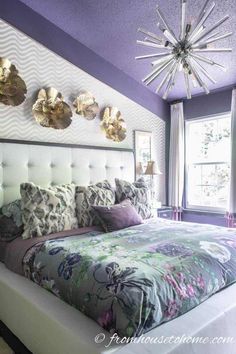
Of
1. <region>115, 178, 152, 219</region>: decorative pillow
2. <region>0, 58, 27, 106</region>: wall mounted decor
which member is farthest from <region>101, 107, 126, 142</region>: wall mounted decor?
<region>0, 58, 27, 106</region>: wall mounted decor

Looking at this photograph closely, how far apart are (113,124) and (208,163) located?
1.62 meters

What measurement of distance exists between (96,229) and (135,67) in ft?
7.57

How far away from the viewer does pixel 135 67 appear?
3727mm

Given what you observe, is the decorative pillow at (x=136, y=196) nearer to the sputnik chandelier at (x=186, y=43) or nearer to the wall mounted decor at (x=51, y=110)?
the wall mounted decor at (x=51, y=110)

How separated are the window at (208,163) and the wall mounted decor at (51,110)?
2.16 metres

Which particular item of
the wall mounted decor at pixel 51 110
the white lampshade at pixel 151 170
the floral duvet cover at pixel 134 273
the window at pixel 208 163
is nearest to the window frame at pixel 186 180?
the window at pixel 208 163

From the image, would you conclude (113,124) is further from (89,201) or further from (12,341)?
(12,341)

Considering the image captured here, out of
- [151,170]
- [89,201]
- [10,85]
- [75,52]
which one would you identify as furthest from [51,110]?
[151,170]

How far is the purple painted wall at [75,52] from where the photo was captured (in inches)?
113

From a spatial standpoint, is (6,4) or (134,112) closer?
(6,4)

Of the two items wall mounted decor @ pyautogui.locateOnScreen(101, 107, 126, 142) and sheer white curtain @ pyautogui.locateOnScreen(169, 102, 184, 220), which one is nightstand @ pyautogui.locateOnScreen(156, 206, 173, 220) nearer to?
sheer white curtain @ pyautogui.locateOnScreen(169, 102, 184, 220)

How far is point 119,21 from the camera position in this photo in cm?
290

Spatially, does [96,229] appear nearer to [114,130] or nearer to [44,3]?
[114,130]

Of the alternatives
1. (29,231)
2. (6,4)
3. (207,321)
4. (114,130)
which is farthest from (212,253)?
(6,4)
